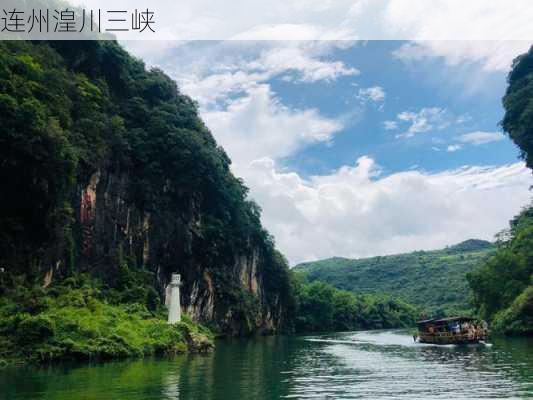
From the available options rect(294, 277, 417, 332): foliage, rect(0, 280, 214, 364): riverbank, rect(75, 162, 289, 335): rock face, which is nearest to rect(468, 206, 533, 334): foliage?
rect(75, 162, 289, 335): rock face

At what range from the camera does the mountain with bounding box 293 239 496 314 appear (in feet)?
412

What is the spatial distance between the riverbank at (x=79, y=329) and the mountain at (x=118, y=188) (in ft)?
7.81

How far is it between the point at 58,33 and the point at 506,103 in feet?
159

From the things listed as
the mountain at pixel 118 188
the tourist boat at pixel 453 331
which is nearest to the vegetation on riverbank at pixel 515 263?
the tourist boat at pixel 453 331

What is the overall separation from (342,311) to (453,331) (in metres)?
56.5

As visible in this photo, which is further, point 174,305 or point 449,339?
point 449,339

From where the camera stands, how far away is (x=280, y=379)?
21344mm

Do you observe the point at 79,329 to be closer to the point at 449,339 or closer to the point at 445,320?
the point at 449,339

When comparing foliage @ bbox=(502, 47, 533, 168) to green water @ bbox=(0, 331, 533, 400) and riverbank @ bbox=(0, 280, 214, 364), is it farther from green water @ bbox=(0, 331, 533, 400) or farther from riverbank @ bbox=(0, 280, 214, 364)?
riverbank @ bbox=(0, 280, 214, 364)

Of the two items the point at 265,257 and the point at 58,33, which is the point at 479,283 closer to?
the point at 265,257

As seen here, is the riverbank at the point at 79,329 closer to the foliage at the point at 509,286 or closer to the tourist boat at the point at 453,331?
the tourist boat at the point at 453,331

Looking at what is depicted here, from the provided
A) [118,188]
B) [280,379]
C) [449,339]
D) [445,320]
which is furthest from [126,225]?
[280,379]

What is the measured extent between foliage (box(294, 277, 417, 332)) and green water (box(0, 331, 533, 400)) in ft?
194

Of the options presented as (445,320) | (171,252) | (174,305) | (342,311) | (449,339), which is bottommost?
(449,339)
